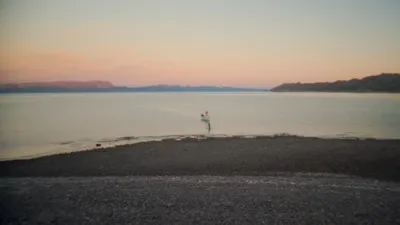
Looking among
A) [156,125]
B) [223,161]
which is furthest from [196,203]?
[156,125]

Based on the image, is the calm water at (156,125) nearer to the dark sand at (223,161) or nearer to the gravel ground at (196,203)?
the dark sand at (223,161)

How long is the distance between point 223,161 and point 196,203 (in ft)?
19.7

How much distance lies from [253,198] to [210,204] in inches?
39.9

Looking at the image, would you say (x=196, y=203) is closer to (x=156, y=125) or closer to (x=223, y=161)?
(x=223, y=161)

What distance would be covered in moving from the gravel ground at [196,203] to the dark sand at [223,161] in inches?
112

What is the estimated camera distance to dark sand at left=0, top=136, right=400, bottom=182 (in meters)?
10.8

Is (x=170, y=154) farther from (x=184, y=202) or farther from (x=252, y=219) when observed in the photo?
(x=252, y=219)

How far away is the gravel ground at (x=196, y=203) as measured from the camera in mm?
5578

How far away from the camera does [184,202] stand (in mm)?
6379

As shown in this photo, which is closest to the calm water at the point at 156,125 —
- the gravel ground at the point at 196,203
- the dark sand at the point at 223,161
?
the dark sand at the point at 223,161

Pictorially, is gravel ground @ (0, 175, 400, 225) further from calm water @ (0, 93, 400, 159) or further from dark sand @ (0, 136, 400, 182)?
calm water @ (0, 93, 400, 159)

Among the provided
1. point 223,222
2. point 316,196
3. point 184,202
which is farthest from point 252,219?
point 316,196

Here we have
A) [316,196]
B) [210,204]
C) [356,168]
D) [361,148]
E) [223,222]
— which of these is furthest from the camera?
[361,148]

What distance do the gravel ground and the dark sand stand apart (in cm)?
283
